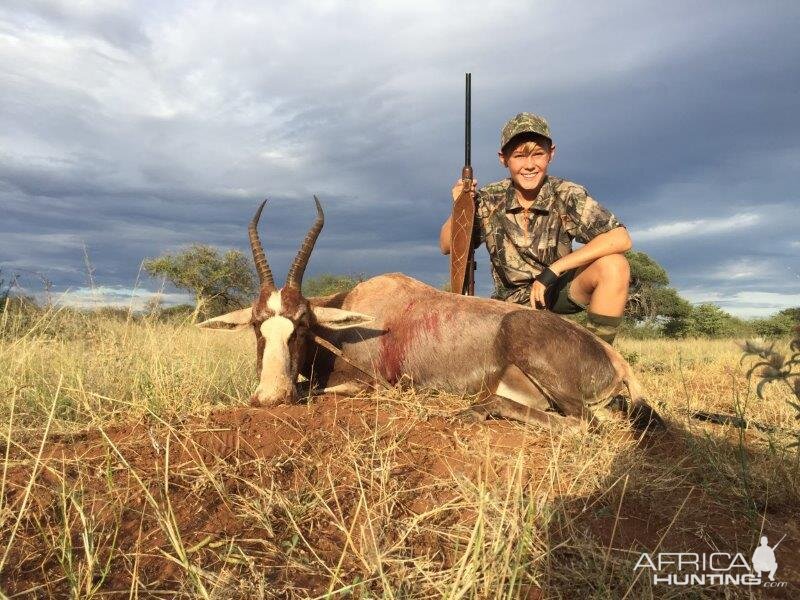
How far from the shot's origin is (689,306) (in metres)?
23.0

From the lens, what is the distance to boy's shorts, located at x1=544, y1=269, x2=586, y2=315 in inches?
222

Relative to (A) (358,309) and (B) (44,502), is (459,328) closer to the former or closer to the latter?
(A) (358,309)

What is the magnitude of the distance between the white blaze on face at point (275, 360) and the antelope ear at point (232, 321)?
36 centimetres

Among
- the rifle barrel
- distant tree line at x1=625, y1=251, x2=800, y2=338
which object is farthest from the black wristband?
distant tree line at x1=625, y1=251, x2=800, y2=338

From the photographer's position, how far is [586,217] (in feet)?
17.3

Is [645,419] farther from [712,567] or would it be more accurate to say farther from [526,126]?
[526,126]

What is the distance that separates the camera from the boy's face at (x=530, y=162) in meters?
5.57

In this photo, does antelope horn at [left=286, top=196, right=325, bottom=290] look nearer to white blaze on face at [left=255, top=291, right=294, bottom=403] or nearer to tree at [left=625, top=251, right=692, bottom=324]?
white blaze on face at [left=255, top=291, right=294, bottom=403]

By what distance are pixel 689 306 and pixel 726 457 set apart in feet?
73.5

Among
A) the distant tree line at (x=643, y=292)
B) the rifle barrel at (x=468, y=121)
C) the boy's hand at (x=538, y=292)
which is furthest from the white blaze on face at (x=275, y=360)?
the distant tree line at (x=643, y=292)

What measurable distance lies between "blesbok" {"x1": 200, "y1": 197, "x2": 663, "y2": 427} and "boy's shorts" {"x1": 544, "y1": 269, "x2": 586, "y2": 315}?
156 cm

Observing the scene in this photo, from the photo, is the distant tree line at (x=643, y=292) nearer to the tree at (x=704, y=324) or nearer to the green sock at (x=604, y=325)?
the tree at (x=704, y=324)

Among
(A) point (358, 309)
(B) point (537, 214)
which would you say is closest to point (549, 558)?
(A) point (358, 309)

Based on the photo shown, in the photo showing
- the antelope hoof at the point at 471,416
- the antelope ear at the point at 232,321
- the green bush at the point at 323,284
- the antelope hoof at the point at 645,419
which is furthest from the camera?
the green bush at the point at 323,284
